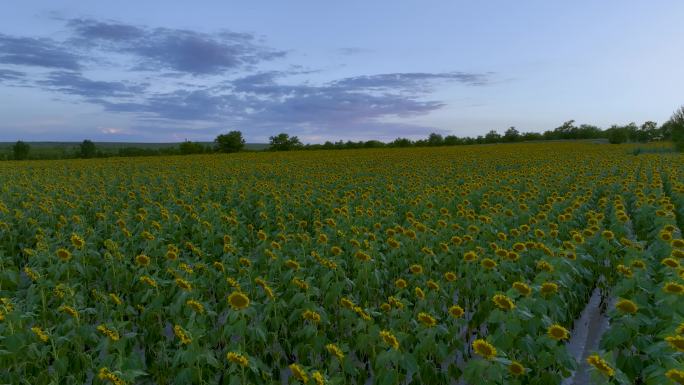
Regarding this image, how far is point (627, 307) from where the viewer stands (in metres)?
3.93

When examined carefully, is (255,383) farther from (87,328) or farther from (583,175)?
(583,175)

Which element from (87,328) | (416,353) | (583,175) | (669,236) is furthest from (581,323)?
(583,175)

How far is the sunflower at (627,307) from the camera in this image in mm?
3898

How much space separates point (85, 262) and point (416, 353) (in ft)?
15.7

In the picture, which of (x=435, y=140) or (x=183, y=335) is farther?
(x=435, y=140)

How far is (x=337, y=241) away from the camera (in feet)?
23.7

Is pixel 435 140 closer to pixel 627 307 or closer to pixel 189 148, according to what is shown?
pixel 189 148

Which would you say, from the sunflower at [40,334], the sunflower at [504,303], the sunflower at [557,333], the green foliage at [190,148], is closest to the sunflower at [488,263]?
the sunflower at [504,303]

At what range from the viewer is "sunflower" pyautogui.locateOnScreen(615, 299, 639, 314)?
3898 millimetres

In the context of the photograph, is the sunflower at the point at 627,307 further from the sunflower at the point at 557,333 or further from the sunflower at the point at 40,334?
the sunflower at the point at 40,334

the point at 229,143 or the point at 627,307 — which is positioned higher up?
the point at 229,143

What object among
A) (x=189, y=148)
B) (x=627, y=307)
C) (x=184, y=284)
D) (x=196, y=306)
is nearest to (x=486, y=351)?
(x=627, y=307)

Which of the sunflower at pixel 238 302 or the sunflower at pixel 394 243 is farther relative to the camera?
the sunflower at pixel 394 243

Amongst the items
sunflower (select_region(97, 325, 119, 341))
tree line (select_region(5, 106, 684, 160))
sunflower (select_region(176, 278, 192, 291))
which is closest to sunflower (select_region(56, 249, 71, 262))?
sunflower (select_region(176, 278, 192, 291))
